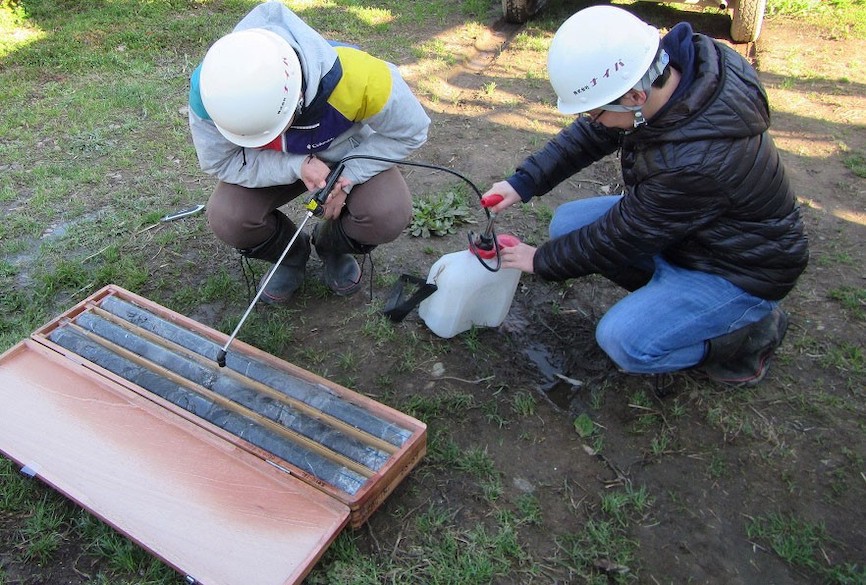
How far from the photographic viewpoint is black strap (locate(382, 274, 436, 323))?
248 centimetres

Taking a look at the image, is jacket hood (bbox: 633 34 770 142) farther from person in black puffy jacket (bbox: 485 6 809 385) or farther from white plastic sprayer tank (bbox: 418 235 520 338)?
white plastic sprayer tank (bbox: 418 235 520 338)

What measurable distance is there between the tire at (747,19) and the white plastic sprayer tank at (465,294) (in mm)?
3629

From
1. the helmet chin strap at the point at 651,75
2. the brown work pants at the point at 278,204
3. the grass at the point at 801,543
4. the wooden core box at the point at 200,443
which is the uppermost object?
the helmet chin strap at the point at 651,75

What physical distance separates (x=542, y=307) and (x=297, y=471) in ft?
4.29

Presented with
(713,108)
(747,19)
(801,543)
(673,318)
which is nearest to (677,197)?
(713,108)

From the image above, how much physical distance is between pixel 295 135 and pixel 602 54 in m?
1.05

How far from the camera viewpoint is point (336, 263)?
111 inches

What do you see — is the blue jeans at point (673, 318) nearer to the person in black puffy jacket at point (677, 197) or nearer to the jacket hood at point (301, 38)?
the person in black puffy jacket at point (677, 197)

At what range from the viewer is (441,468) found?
2.14 metres

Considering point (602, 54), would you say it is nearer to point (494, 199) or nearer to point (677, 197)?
point (677, 197)

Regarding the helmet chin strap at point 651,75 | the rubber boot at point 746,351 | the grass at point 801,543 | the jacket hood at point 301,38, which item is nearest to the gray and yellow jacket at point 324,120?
the jacket hood at point 301,38

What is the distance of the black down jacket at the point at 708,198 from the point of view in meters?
1.83

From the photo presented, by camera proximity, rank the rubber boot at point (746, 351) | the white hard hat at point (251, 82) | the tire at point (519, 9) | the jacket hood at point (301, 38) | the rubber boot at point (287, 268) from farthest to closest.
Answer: the tire at point (519, 9) → the rubber boot at point (287, 268) → the rubber boot at point (746, 351) → the jacket hood at point (301, 38) → the white hard hat at point (251, 82)

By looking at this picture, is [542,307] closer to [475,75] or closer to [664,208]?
[664,208]
